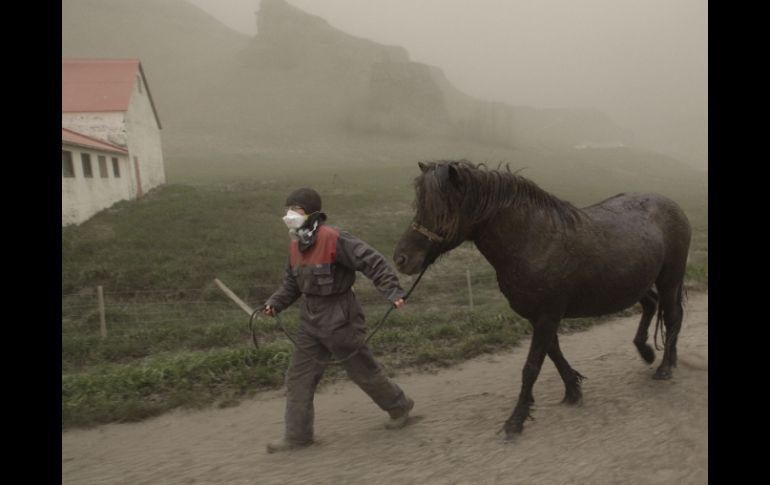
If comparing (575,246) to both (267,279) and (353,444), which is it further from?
(267,279)

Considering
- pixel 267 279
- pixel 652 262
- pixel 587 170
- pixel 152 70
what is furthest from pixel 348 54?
pixel 652 262

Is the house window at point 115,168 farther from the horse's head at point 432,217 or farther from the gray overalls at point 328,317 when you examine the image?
the horse's head at point 432,217

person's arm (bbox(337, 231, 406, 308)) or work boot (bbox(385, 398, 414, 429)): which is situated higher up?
person's arm (bbox(337, 231, 406, 308))

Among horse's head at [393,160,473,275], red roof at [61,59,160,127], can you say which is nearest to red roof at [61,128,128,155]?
red roof at [61,59,160,127]

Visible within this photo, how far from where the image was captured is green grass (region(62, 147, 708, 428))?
5203 mm

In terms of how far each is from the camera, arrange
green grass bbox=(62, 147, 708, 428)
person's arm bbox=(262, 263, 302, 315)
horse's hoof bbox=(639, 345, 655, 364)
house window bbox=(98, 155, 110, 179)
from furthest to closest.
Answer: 1. house window bbox=(98, 155, 110, 179)
2. green grass bbox=(62, 147, 708, 428)
3. horse's hoof bbox=(639, 345, 655, 364)
4. person's arm bbox=(262, 263, 302, 315)

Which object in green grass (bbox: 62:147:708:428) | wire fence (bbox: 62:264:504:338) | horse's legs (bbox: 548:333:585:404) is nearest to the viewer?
horse's legs (bbox: 548:333:585:404)

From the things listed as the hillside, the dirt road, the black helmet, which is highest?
the hillside

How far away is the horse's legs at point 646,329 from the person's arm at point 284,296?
11.3ft

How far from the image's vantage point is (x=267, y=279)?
11.5m

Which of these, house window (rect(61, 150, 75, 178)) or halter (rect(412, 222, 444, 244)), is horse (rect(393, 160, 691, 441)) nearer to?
halter (rect(412, 222, 444, 244))

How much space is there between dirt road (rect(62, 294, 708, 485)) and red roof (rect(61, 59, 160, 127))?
22792mm

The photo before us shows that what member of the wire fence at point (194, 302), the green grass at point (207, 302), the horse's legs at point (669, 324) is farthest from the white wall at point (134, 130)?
the horse's legs at point (669, 324)

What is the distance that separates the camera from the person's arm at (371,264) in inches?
135
